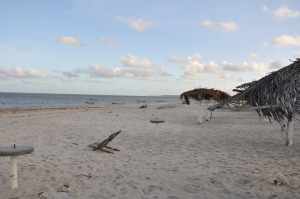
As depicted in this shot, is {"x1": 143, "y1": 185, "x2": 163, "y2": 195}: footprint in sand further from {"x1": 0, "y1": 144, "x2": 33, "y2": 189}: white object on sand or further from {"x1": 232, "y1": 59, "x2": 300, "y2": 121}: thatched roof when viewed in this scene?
{"x1": 232, "y1": 59, "x2": 300, "y2": 121}: thatched roof

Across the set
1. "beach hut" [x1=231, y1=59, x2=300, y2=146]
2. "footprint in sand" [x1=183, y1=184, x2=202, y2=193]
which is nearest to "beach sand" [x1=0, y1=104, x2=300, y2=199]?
"footprint in sand" [x1=183, y1=184, x2=202, y2=193]

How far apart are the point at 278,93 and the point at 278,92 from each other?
0.03 meters

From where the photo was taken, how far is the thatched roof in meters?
8.80

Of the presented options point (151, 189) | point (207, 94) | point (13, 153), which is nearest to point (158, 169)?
point (151, 189)

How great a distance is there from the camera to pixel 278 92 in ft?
29.5

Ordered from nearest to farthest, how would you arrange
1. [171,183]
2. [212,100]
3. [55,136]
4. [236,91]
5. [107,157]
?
1. [171,183]
2. [107,157]
3. [236,91]
4. [55,136]
5. [212,100]

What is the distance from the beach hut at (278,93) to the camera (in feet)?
28.9

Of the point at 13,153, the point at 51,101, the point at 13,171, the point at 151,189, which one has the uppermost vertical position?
the point at 13,153

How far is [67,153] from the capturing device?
8742 mm

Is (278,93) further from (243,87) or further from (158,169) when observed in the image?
(158,169)

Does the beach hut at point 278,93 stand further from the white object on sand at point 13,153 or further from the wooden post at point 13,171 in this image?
the wooden post at point 13,171

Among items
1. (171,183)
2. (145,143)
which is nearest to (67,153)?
(145,143)

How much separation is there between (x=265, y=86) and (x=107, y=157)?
4.85 meters

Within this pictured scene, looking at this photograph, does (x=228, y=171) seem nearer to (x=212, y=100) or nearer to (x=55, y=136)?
(x=55, y=136)
